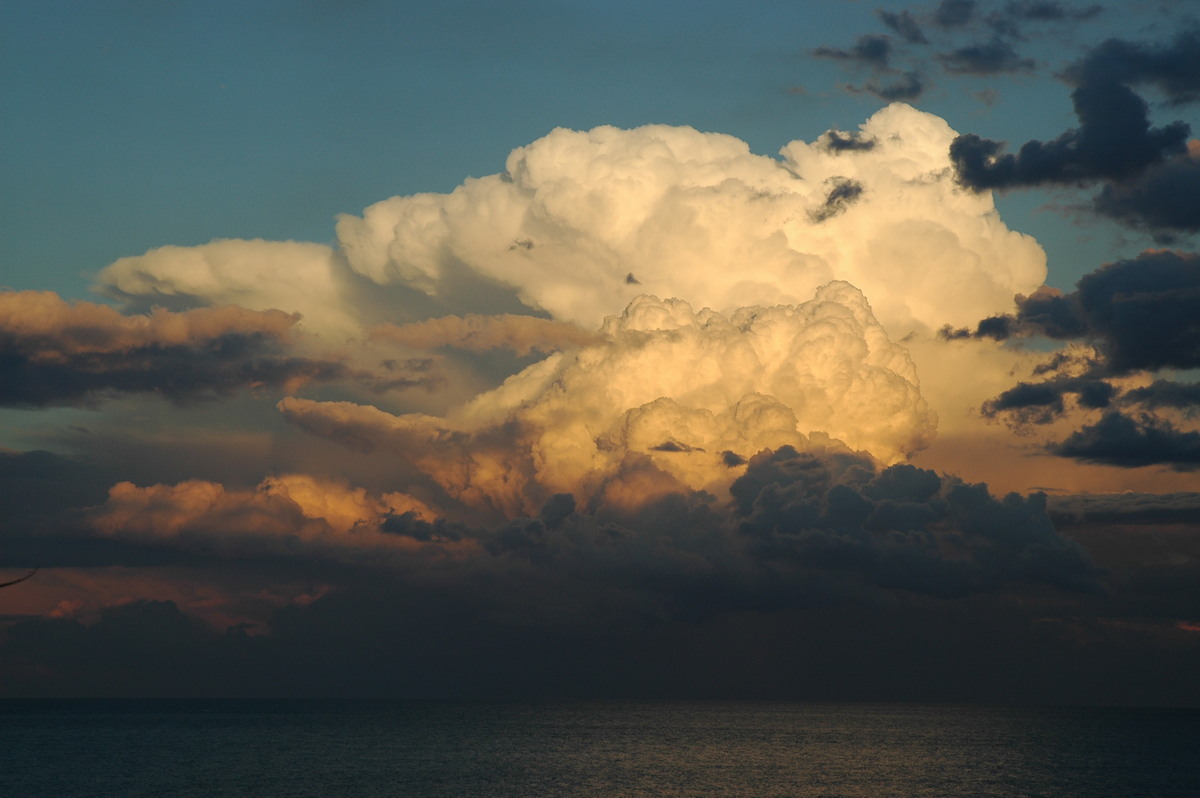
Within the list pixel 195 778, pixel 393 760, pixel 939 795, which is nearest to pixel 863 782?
pixel 939 795

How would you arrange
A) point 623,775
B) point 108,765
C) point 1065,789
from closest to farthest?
point 1065,789 → point 623,775 → point 108,765

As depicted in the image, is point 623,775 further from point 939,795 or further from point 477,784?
point 939,795

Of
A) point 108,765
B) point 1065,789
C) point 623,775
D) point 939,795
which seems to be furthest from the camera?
point 108,765

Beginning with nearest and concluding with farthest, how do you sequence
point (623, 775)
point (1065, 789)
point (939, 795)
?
point (939, 795), point (1065, 789), point (623, 775)

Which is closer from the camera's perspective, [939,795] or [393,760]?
[939,795]

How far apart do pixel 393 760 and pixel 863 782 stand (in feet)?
274

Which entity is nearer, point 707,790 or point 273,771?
point 707,790

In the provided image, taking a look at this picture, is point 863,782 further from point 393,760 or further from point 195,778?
point 195,778

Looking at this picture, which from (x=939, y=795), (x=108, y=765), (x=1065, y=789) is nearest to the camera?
(x=939, y=795)

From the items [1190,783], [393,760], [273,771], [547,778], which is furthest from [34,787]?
[1190,783]

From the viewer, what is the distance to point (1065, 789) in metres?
157

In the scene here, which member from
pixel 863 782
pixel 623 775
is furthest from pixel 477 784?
pixel 863 782

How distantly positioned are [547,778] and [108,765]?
81647mm

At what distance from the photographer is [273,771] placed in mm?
173125
